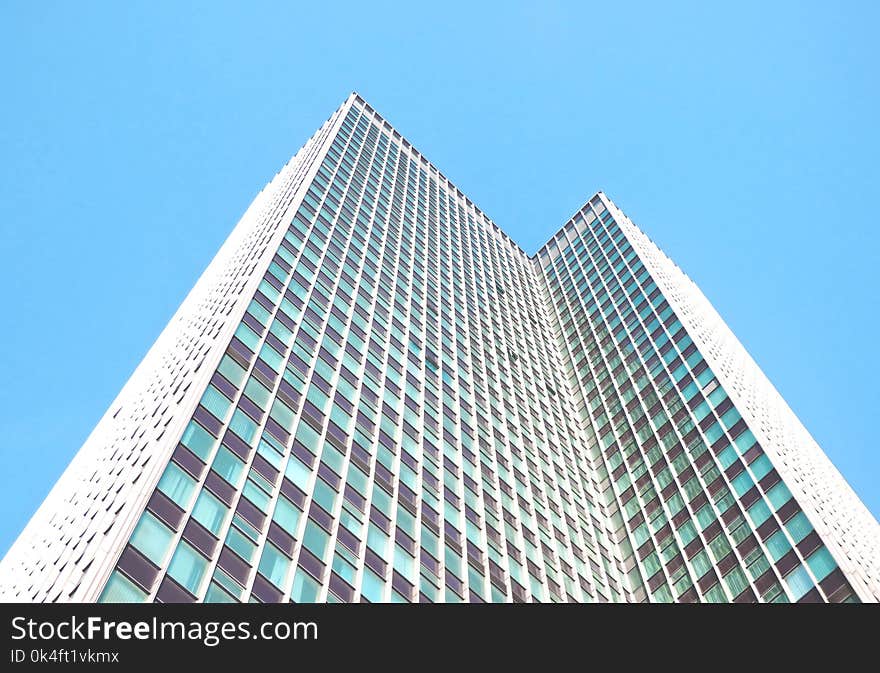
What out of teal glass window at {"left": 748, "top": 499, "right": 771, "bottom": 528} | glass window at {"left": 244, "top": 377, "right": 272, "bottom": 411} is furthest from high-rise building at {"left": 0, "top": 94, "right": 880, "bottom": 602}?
teal glass window at {"left": 748, "top": 499, "right": 771, "bottom": 528}

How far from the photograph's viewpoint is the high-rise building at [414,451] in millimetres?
39500

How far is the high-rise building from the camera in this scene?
39.5 meters

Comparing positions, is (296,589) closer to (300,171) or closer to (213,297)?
(213,297)

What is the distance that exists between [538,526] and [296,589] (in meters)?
24.1

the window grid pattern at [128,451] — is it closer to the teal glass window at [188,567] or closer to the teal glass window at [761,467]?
the teal glass window at [188,567]

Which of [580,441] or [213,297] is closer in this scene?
[213,297]

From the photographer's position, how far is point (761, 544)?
57500 mm

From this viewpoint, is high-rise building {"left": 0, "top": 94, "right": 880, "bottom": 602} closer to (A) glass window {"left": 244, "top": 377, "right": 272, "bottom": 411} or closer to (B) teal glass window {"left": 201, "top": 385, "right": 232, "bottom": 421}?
(B) teal glass window {"left": 201, "top": 385, "right": 232, "bottom": 421}

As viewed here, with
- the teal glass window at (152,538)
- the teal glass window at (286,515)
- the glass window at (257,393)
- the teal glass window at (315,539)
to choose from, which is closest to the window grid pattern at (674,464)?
the teal glass window at (315,539)

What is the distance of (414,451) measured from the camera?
5503 cm

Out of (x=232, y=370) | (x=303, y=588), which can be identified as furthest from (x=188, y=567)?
(x=232, y=370)

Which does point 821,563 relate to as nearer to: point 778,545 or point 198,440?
point 778,545
